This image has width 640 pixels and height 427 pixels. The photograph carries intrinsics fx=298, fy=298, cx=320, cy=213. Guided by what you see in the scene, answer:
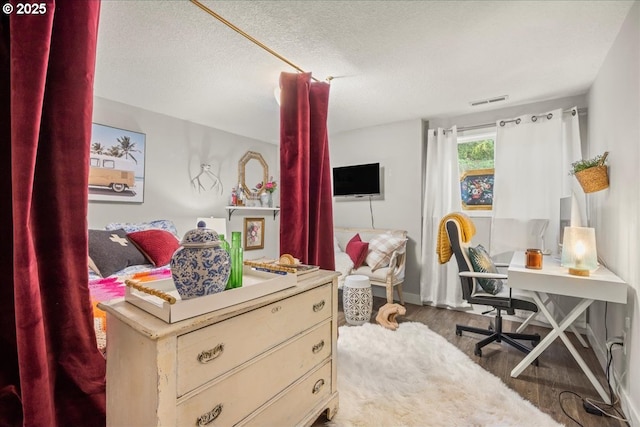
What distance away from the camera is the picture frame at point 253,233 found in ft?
14.9

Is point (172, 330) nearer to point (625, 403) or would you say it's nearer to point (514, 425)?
point (514, 425)

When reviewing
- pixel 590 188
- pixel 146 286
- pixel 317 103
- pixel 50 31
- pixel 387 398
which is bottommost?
pixel 387 398

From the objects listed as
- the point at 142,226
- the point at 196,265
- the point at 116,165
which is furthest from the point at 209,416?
the point at 116,165

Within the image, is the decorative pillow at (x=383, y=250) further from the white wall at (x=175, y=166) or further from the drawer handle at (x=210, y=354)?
the drawer handle at (x=210, y=354)

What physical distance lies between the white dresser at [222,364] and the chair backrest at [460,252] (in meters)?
1.51

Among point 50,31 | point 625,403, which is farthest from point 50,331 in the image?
point 625,403

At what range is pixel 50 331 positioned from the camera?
3.16 ft

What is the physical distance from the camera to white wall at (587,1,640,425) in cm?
159

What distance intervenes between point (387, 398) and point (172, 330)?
147 centimetres

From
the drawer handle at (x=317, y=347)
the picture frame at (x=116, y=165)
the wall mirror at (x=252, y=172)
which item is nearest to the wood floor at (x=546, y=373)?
the drawer handle at (x=317, y=347)

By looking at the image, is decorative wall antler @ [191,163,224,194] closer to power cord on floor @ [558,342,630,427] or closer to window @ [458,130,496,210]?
window @ [458,130,496,210]

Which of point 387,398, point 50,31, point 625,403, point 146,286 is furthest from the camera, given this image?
point 387,398

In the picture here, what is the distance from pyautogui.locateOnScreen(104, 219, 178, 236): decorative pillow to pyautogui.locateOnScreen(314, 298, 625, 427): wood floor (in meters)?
2.17

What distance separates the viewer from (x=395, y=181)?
13.0 ft
